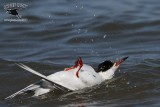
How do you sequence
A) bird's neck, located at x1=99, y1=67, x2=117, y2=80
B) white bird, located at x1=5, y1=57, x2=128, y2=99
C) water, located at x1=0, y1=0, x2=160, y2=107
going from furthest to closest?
bird's neck, located at x1=99, y1=67, x2=117, y2=80, water, located at x1=0, y1=0, x2=160, y2=107, white bird, located at x1=5, y1=57, x2=128, y2=99

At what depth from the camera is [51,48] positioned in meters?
12.4

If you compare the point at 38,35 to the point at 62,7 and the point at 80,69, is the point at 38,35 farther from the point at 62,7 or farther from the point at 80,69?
the point at 80,69

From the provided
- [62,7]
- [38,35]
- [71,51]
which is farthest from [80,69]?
[62,7]

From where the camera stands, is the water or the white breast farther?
the water

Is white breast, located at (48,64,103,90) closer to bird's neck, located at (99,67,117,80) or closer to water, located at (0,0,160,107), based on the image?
water, located at (0,0,160,107)

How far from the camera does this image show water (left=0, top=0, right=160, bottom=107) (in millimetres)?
9391

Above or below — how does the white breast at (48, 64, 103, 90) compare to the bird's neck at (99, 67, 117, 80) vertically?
above

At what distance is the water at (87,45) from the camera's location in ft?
30.8

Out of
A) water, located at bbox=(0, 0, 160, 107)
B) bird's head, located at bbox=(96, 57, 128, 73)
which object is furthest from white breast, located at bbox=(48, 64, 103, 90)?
bird's head, located at bbox=(96, 57, 128, 73)

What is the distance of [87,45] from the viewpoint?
1259 centimetres

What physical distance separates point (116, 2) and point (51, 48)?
4.14m

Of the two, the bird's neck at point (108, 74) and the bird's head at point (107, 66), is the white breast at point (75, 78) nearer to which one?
the bird's neck at point (108, 74)

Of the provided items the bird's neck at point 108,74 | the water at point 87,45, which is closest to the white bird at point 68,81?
the water at point 87,45

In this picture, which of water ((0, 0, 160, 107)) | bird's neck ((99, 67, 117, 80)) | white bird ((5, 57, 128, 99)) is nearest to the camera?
white bird ((5, 57, 128, 99))
